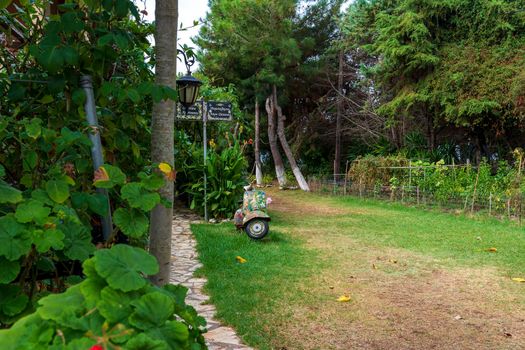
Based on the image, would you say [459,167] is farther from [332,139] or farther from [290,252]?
[332,139]

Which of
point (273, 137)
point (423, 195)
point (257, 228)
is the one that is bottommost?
point (257, 228)

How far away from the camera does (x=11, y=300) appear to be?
1.24 metres

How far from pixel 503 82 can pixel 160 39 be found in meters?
12.2

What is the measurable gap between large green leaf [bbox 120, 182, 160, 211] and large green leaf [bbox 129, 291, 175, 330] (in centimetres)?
47

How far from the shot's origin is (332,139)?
20.8 metres

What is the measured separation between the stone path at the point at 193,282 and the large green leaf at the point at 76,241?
1695 mm

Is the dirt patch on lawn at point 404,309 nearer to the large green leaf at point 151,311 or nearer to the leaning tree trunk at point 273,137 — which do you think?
the large green leaf at point 151,311

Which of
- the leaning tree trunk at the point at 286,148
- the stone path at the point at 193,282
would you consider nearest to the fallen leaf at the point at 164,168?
the stone path at the point at 193,282

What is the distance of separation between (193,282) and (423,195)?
8713 millimetres

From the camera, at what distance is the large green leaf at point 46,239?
1.17m

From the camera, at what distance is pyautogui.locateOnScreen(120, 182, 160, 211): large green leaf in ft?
4.39

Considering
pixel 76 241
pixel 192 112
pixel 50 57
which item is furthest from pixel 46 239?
pixel 192 112

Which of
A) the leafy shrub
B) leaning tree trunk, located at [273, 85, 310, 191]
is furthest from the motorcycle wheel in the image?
leaning tree trunk, located at [273, 85, 310, 191]

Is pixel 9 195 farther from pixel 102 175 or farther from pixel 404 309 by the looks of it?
pixel 404 309
